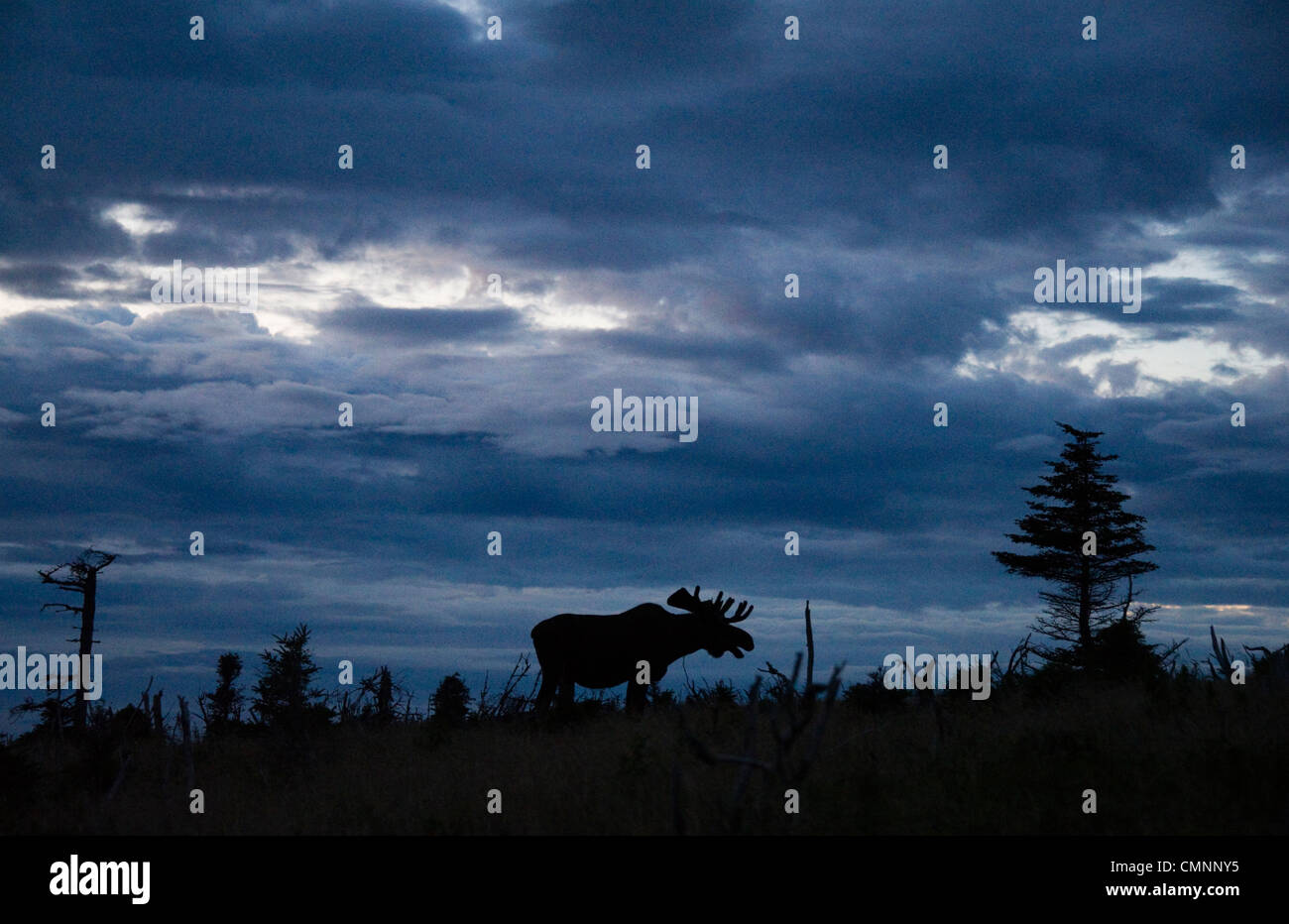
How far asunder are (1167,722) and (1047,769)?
269cm

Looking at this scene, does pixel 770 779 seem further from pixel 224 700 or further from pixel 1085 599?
pixel 1085 599

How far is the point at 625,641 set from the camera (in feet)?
67.6

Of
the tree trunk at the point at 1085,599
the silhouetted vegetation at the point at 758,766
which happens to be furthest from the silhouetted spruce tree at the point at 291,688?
the tree trunk at the point at 1085,599

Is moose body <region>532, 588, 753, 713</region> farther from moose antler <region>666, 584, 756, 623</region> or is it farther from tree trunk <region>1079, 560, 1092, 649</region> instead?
tree trunk <region>1079, 560, 1092, 649</region>

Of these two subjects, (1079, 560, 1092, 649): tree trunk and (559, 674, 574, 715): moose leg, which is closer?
(559, 674, 574, 715): moose leg

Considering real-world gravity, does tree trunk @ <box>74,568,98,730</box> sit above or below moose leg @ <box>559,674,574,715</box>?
above

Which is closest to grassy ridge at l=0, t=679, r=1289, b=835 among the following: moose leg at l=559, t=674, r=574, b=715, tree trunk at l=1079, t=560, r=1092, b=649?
moose leg at l=559, t=674, r=574, b=715

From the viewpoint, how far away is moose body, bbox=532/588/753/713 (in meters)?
20.6

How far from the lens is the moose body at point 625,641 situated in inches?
811

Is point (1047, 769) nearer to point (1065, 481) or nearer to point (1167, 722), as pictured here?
point (1167, 722)
